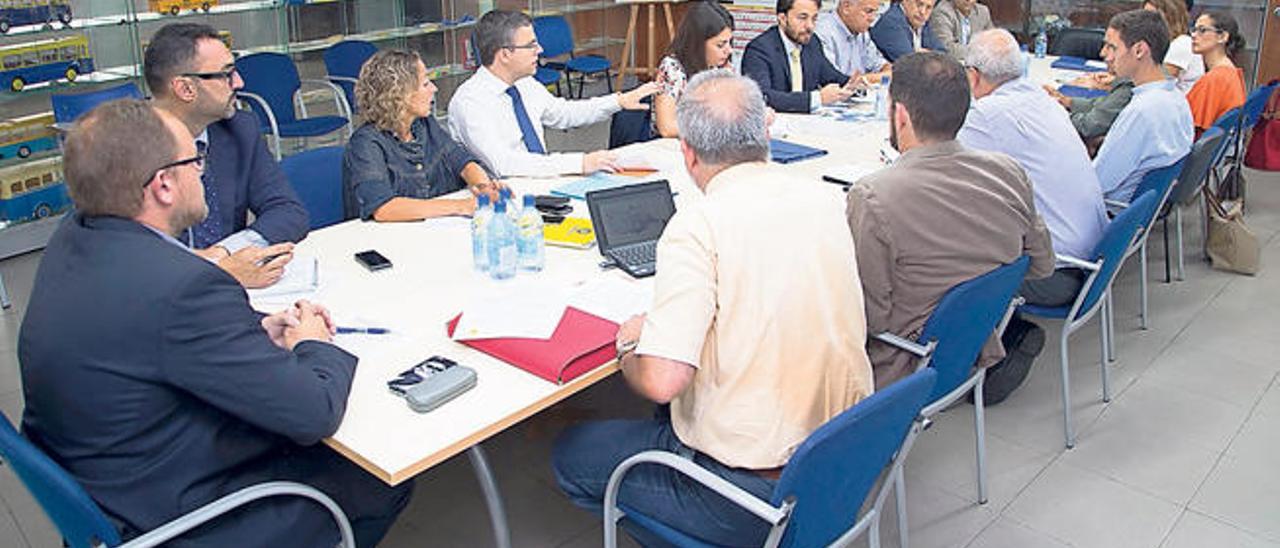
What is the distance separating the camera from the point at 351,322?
2.24 metres

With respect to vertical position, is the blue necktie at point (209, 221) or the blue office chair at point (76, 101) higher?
the blue office chair at point (76, 101)

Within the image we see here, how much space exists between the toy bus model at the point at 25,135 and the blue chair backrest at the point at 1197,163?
4930mm

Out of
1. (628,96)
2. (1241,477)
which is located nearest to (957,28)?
(628,96)

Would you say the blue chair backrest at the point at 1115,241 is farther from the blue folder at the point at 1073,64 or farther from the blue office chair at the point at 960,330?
the blue folder at the point at 1073,64

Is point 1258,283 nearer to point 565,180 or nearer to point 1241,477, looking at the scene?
point 1241,477

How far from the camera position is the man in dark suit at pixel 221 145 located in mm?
2865

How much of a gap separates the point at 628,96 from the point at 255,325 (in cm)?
256

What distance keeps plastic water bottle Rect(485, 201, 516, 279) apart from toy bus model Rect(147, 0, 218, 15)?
12.4 ft

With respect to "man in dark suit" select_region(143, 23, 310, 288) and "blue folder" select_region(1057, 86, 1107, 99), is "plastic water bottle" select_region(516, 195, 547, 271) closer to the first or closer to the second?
"man in dark suit" select_region(143, 23, 310, 288)

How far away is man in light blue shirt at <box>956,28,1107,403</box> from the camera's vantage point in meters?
3.19

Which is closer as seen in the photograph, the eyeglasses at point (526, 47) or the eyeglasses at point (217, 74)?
the eyeglasses at point (217, 74)

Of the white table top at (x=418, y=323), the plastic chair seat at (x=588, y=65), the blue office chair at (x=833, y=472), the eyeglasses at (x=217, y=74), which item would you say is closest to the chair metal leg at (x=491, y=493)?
the white table top at (x=418, y=323)

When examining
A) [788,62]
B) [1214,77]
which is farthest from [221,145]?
[1214,77]

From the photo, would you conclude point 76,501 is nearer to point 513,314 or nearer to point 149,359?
point 149,359
